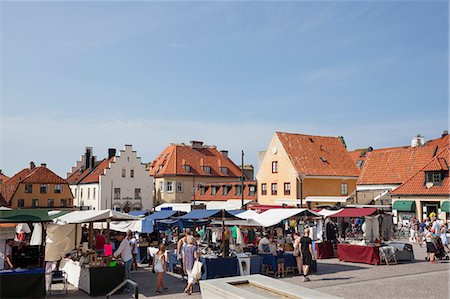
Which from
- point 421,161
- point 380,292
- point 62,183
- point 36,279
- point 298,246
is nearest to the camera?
point 36,279

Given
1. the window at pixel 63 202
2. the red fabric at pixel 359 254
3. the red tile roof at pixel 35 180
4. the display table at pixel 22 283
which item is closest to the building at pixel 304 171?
the red fabric at pixel 359 254

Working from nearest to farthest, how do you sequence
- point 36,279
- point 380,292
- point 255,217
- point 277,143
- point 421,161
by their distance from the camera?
point 36,279
point 380,292
point 255,217
point 421,161
point 277,143

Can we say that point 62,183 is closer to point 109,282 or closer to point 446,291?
point 109,282

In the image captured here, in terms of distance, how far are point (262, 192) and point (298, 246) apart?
31996 mm

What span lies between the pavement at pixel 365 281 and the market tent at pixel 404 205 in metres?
16.8

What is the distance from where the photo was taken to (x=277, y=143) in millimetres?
47719

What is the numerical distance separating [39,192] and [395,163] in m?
43.2

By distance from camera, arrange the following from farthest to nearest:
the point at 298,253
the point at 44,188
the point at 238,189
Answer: the point at 44,188 < the point at 238,189 < the point at 298,253

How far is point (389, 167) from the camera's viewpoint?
46.1 metres

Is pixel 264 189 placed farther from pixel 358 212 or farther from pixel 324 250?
pixel 324 250

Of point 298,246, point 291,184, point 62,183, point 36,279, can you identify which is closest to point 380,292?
point 298,246

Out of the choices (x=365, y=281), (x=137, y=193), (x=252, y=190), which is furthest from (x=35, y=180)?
(x=365, y=281)

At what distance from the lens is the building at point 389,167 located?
4101 cm

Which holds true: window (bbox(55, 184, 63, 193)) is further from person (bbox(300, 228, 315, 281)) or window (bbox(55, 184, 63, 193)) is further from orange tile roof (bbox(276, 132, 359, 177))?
person (bbox(300, 228, 315, 281))
